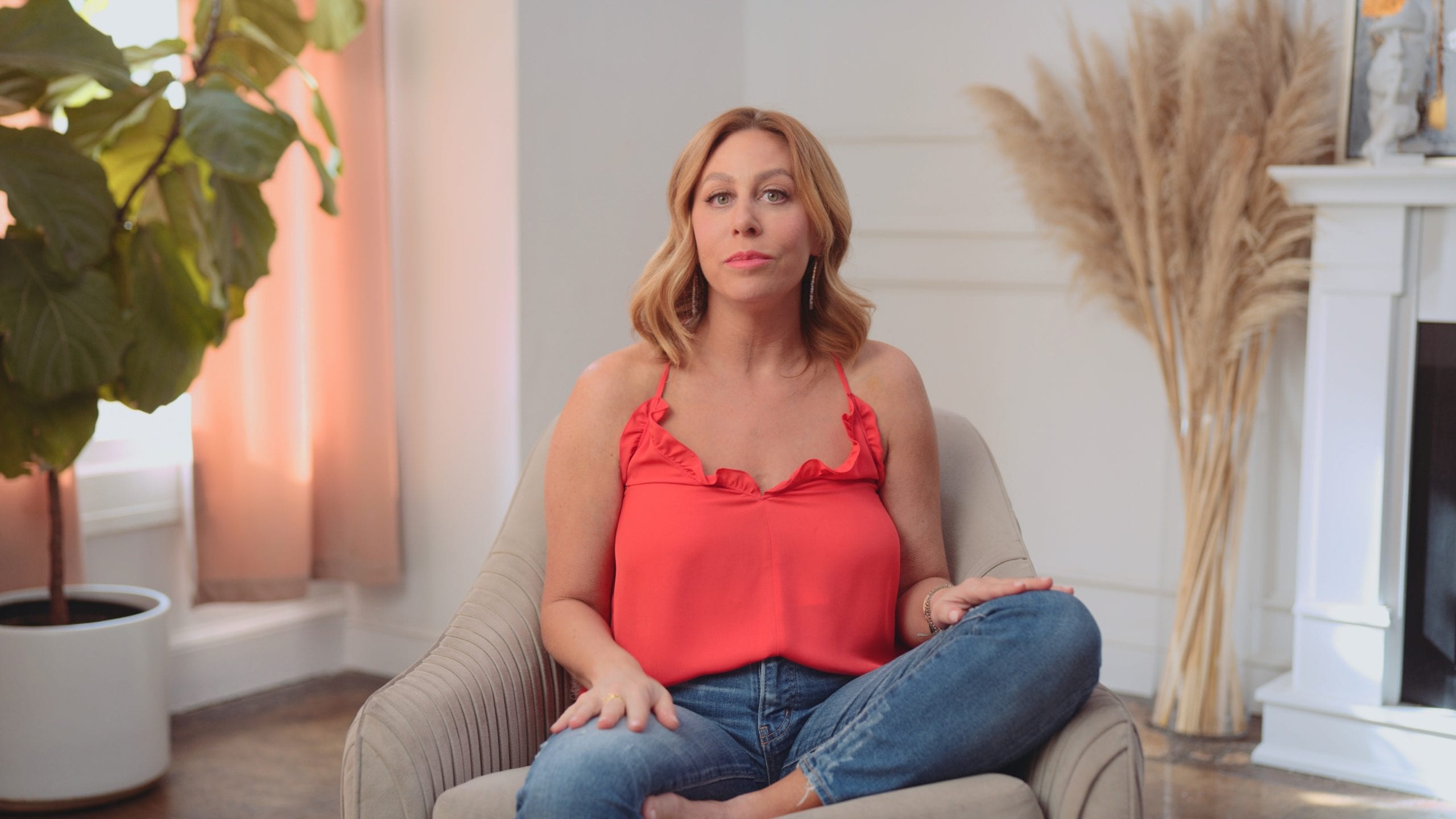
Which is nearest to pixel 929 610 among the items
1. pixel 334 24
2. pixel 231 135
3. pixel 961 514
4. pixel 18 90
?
pixel 961 514

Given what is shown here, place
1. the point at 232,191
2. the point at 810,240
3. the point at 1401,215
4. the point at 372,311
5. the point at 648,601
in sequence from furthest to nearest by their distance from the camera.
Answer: the point at 372,311 < the point at 1401,215 < the point at 232,191 < the point at 810,240 < the point at 648,601

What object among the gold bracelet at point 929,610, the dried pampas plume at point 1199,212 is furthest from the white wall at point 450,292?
the gold bracelet at point 929,610

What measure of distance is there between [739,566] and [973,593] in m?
0.28

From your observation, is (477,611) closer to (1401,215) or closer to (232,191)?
(232,191)

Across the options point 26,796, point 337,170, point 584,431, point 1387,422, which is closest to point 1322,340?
point 1387,422

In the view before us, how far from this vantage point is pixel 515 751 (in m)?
1.65

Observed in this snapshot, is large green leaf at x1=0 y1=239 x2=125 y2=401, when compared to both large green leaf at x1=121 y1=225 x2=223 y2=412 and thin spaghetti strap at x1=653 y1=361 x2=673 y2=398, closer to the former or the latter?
large green leaf at x1=121 y1=225 x2=223 y2=412

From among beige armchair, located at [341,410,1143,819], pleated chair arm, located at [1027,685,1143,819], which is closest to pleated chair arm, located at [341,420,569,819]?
beige armchair, located at [341,410,1143,819]

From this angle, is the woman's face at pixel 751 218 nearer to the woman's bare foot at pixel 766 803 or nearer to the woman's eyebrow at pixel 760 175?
the woman's eyebrow at pixel 760 175

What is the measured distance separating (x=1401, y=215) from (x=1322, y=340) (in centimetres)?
28

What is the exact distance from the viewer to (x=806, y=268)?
182 cm

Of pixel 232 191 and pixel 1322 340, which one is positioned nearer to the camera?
pixel 232 191

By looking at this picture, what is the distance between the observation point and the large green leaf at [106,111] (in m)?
2.28

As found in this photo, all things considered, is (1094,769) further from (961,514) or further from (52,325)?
(52,325)
